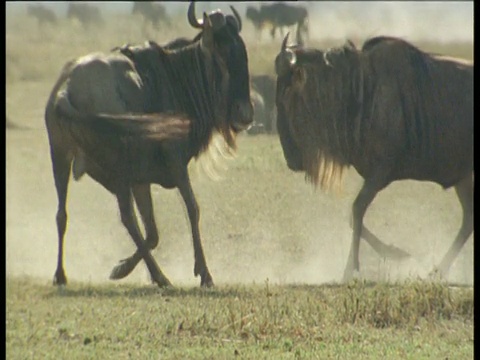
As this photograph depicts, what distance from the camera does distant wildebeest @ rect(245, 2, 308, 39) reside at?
400 inches

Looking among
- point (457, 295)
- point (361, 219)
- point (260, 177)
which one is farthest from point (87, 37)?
point (457, 295)

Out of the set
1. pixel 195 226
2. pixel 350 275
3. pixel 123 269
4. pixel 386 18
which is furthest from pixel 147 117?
pixel 386 18

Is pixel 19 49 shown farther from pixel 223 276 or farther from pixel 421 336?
pixel 421 336

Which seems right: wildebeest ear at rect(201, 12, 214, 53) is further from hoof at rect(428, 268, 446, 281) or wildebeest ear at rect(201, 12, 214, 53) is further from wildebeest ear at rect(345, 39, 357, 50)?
hoof at rect(428, 268, 446, 281)

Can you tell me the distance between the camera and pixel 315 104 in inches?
410

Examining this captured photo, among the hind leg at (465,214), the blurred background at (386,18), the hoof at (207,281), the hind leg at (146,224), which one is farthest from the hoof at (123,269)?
the hind leg at (465,214)

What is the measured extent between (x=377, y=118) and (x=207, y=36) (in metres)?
1.46

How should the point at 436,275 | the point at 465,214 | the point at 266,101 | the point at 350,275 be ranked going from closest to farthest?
the point at 266,101
the point at 350,275
the point at 436,275
the point at 465,214

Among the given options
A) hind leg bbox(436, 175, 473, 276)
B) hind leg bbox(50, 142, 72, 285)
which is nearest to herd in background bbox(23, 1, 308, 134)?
hind leg bbox(50, 142, 72, 285)

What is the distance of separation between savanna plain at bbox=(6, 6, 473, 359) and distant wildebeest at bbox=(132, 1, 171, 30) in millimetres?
123

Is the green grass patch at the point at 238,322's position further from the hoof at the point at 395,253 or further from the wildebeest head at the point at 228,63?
the wildebeest head at the point at 228,63

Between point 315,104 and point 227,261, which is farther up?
point 315,104

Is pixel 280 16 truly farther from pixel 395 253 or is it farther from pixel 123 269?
pixel 123 269

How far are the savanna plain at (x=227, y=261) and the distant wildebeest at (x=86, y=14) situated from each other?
77 millimetres
